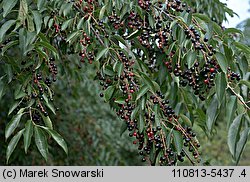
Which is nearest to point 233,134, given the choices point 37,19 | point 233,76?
point 233,76

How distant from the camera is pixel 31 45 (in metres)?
1.19

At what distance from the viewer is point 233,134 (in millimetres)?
1031

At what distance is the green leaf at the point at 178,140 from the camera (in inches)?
46.9

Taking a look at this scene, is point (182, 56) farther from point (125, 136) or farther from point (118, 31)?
point (125, 136)

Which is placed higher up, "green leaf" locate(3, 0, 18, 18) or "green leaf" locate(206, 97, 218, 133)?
"green leaf" locate(3, 0, 18, 18)

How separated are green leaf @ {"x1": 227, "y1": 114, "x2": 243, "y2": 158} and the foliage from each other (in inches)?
0.8

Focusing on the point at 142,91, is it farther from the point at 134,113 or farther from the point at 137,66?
the point at 137,66

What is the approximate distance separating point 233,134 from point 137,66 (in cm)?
47

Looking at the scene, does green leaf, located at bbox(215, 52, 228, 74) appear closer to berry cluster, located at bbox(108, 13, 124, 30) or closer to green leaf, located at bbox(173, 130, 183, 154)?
green leaf, located at bbox(173, 130, 183, 154)

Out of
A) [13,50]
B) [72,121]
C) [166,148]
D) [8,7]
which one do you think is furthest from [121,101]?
[72,121]

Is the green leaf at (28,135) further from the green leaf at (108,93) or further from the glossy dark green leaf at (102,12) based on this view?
the glossy dark green leaf at (102,12)

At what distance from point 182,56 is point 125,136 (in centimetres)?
259

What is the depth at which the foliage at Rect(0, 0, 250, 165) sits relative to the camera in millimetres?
1163

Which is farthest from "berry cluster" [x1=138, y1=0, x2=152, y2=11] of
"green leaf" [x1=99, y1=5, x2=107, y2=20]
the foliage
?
"green leaf" [x1=99, y1=5, x2=107, y2=20]
